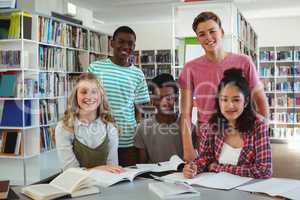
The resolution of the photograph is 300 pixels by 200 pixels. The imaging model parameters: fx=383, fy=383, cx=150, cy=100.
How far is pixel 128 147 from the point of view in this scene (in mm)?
2436

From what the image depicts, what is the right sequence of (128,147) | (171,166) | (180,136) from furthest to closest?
1. (128,147)
2. (180,136)
3. (171,166)

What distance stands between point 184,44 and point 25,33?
1.85 metres

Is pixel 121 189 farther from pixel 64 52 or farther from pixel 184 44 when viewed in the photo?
pixel 64 52

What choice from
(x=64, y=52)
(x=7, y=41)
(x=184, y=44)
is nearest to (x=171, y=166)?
(x=184, y=44)

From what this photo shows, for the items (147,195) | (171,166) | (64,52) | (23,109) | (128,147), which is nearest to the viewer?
(147,195)

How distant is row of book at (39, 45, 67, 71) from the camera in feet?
15.3

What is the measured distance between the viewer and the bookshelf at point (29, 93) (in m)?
4.36

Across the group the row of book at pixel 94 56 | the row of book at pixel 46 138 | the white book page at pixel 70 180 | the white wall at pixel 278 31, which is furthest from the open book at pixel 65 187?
the white wall at pixel 278 31

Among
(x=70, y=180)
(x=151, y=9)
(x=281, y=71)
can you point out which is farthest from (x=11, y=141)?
(x=281, y=71)

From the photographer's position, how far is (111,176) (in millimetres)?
1707

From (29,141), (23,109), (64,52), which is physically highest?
(64,52)

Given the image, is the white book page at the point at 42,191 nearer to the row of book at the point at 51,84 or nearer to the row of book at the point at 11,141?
the row of book at the point at 11,141

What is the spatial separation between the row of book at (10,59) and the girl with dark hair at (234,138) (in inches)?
120

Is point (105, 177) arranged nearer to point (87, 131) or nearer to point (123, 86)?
point (87, 131)
